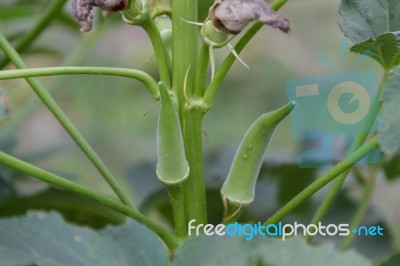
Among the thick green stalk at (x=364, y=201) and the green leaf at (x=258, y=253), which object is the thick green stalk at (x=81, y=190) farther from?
the thick green stalk at (x=364, y=201)

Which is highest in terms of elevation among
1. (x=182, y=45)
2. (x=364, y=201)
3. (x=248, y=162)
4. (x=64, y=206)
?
(x=182, y=45)

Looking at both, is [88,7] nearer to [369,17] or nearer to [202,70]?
[202,70]

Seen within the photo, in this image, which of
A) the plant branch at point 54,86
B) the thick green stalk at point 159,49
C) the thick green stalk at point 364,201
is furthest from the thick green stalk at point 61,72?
the plant branch at point 54,86

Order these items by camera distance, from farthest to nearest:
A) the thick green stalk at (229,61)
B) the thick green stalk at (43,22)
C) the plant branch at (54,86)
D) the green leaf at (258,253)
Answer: the plant branch at (54,86) → the thick green stalk at (43,22) → the thick green stalk at (229,61) → the green leaf at (258,253)

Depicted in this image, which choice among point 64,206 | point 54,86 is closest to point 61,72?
point 64,206

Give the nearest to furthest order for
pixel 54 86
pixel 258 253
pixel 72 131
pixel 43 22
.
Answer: pixel 258 253 < pixel 72 131 < pixel 43 22 < pixel 54 86

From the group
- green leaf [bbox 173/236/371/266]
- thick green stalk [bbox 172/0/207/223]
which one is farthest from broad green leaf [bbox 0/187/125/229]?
green leaf [bbox 173/236/371/266]

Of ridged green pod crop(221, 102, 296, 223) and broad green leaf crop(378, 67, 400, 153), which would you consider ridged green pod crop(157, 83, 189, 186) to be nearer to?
ridged green pod crop(221, 102, 296, 223)

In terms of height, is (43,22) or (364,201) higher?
(43,22)
